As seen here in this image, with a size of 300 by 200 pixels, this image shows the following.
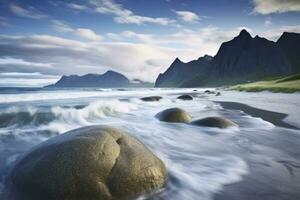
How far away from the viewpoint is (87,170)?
4.77 m

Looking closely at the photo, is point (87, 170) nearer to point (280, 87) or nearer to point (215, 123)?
point (215, 123)

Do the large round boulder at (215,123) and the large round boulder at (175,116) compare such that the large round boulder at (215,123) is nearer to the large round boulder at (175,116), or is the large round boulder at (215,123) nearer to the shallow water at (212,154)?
the shallow water at (212,154)

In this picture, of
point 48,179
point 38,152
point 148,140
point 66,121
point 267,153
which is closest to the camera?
point 48,179

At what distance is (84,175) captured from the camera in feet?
15.4

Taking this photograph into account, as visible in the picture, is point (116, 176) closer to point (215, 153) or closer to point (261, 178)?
point (261, 178)

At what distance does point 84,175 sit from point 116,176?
22.3 inches

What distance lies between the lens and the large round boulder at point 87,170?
4602 millimetres

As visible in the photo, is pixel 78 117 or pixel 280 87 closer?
pixel 78 117

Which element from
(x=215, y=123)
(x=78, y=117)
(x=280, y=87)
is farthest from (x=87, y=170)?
(x=280, y=87)

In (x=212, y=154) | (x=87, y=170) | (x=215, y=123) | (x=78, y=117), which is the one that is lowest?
(x=78, y=117)

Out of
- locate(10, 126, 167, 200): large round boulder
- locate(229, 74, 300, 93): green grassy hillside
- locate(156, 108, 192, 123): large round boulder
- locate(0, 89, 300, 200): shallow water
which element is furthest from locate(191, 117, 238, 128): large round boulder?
locate(229, 74, 300, 93): green grassy hillside

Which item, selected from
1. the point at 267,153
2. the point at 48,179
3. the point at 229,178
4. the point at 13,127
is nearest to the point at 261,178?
the point at 229,178

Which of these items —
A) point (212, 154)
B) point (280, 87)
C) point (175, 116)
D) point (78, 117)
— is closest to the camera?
point (212, 154)

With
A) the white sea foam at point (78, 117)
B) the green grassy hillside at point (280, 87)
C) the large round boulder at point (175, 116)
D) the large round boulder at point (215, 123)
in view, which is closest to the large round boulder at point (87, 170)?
the large round boulder at point (215, 123)
